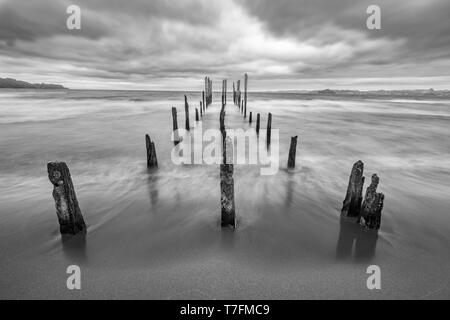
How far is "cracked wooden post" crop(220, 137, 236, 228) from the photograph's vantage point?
17.2 ft

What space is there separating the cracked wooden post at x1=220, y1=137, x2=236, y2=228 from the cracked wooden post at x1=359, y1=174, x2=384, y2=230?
115 inches

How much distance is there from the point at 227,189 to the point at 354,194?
10.1 ft

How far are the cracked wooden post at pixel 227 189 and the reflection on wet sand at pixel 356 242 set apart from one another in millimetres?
2283

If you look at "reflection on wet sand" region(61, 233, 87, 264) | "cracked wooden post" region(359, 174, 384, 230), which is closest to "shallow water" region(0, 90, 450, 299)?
"reflection on wet sand" region(61, 233, 87, 264)

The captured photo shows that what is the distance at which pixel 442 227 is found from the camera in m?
5.79

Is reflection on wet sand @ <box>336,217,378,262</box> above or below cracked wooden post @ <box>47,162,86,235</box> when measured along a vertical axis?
below

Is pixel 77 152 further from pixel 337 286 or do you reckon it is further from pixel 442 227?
pixel 442 227

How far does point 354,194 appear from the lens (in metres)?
5.87

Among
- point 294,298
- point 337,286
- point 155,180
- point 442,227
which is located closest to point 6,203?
point 155,180

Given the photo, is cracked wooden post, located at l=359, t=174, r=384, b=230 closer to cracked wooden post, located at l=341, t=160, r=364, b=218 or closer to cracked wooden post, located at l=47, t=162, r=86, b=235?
cracked wooden post, located at l=341, t=160, r=364, b=218

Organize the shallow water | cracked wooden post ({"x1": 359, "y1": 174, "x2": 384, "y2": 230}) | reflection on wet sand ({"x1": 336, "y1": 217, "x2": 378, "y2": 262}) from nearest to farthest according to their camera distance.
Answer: the shallow water
reflection on wet sand ({"x1": 336, "y1": 217, "x2": 378, "y2": 262})
cracked wooden post ({"x1": 359, "y1": 174, "x2": 384, "y2": 230})

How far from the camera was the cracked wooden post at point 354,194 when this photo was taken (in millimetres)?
5648

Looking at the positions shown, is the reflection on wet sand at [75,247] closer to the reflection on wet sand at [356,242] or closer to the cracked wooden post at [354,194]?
the reflection on wet sand at [356,242]
